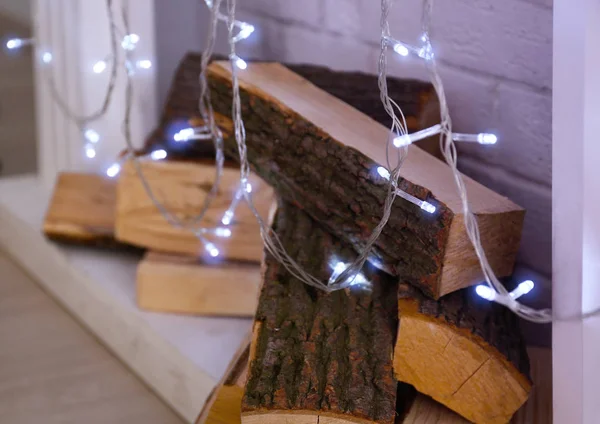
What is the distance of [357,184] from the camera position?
81 cm

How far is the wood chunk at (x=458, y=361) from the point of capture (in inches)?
29.8

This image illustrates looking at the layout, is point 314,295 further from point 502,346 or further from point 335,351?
point 502,346

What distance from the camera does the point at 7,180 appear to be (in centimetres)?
163

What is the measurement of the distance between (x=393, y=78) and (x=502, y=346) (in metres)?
0.39

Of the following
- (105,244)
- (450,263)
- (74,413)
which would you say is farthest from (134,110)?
(450,263)

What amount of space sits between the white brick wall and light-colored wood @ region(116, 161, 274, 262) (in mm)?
285

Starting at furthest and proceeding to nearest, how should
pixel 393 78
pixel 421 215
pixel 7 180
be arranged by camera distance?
pixel 7 180 < pixel 393 78 < pixel 421 215

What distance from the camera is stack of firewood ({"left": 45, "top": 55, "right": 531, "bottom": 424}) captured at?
740 millimetres

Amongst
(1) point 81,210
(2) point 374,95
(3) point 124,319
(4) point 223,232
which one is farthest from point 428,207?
A: (1) point 81,210

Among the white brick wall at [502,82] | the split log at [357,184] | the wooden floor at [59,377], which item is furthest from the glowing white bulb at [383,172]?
the wooden floor at [59,377]

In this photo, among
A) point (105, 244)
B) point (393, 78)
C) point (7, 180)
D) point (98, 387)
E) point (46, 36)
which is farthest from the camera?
point (7, 180)

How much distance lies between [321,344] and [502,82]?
0.41 m

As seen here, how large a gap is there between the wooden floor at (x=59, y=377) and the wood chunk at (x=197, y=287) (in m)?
0.12

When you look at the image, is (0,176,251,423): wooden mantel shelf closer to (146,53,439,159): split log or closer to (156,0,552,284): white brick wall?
(146,53,439,159): split log
